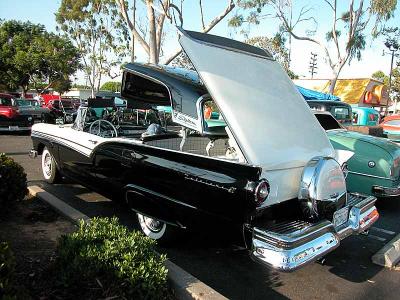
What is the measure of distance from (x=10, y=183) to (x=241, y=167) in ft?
8.89

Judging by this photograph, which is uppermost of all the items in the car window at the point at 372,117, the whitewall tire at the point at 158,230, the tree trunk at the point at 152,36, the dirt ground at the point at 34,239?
the tree trunk at the point at 152,36

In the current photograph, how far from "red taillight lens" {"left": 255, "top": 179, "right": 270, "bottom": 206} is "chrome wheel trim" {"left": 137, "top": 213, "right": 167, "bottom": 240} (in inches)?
54.2

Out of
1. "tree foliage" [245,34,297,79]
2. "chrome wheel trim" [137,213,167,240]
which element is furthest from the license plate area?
"tree foliage" [245,34,297,79]

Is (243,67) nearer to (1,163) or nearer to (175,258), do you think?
(175,258)

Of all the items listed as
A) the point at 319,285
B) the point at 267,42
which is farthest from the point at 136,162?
the point at 267,42

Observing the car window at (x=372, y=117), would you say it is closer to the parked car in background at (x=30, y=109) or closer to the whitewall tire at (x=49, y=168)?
the whitewall tire at (x=49, y=168)

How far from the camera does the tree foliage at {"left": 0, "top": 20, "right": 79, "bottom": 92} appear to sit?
32.1m

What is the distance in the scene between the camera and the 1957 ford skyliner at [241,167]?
10.6ft

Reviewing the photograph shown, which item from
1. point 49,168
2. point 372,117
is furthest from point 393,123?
point 49,168

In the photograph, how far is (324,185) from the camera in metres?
3.49

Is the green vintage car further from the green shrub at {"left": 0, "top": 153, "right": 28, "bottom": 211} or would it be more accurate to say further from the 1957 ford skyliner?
→ the green shrub at {"left": 0, "top": 153, "right": 28, "bottom": 211}

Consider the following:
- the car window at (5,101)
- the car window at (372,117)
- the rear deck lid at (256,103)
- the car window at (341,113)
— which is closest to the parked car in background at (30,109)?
the car window at (5,101)

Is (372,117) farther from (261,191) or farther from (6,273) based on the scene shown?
(6,273)

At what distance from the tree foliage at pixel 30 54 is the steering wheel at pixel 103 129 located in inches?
1168
